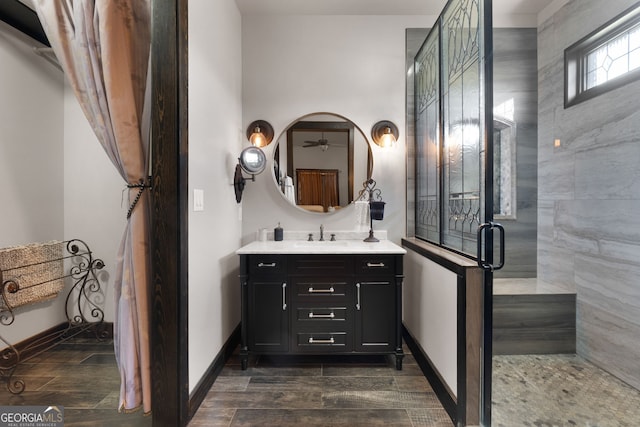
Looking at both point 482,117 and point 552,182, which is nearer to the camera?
point 482,117

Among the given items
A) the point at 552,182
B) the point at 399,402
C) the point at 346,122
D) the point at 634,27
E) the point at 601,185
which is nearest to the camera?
the point at 399,402

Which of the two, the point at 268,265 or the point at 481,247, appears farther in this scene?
the point at 268,265

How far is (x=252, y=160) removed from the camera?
8.21 ft

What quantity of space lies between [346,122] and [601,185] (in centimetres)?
197

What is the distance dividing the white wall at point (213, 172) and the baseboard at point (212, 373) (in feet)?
0.15

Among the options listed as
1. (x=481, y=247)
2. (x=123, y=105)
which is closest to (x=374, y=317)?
(x=481, y=247)

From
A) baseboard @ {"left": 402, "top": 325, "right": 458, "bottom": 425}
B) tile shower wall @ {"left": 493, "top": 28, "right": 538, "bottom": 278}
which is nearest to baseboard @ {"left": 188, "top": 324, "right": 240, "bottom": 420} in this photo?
baseboard @ {"left": 402, "top": 325, "right": 458, "bottom": 425}

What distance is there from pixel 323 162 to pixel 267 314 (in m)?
1.38

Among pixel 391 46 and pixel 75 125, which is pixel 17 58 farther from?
pixel 391 46

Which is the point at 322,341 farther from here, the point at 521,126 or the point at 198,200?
the point at 521,126

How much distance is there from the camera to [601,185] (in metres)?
2.12

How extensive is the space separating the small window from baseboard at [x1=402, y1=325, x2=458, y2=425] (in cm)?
226

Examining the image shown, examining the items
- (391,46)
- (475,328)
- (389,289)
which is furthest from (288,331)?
(391,46)

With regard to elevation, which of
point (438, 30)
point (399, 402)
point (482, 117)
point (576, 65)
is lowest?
point (399, 402)
